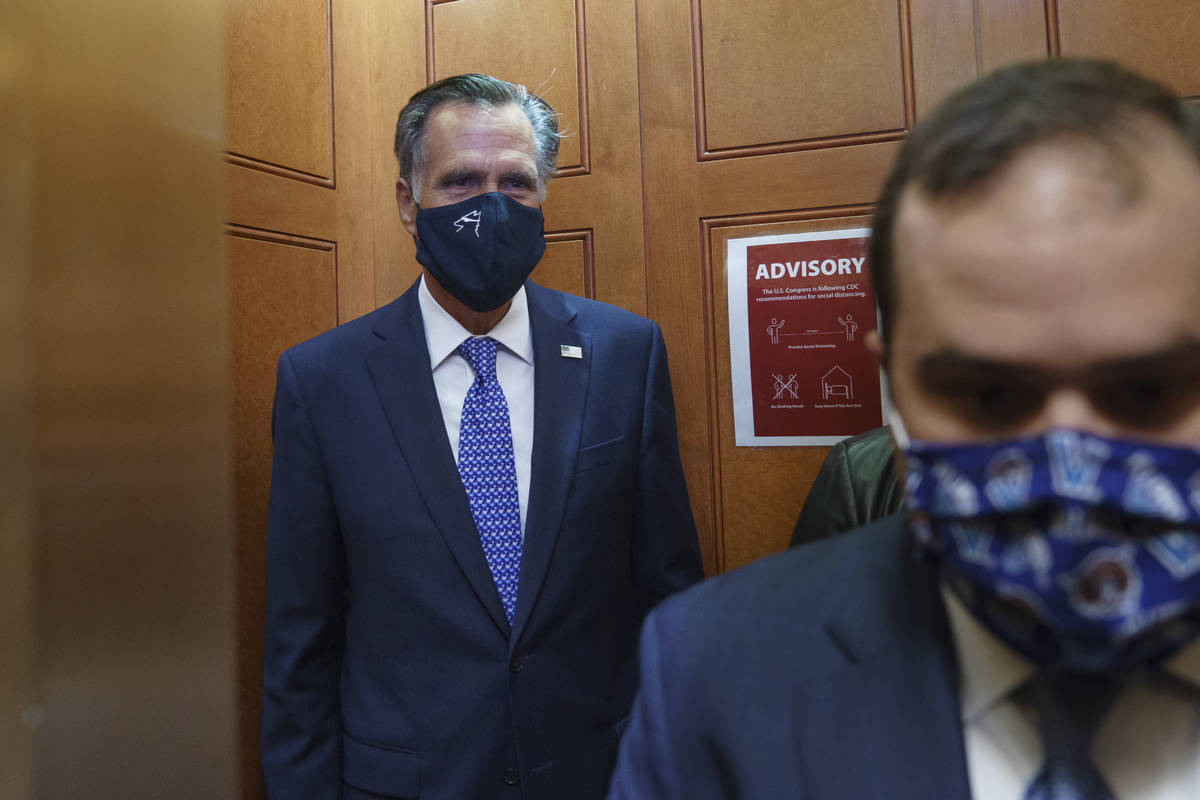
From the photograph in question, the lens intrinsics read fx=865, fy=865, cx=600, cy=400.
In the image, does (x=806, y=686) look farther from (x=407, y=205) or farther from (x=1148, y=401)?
(x=407, y=205)

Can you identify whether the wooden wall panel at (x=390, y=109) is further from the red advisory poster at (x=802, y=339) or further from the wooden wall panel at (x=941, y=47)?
the wooden wall panel at (x=941, y=47)

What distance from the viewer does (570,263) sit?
194 centimetres

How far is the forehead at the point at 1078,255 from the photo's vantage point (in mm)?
574

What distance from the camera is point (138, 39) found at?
115cm

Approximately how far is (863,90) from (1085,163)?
1280mm

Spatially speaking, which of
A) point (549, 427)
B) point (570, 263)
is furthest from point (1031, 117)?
point (570, 263)

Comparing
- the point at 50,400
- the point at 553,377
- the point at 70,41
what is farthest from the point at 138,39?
the point at 553,377

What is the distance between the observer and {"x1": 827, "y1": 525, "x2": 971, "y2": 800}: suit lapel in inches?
25.0

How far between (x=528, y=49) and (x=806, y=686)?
5.44 feet

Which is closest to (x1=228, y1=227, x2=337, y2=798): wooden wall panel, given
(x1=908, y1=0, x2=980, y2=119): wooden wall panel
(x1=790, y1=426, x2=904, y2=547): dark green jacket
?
(x1=790, y1=426, x2=904, y2=547): dark green jacket

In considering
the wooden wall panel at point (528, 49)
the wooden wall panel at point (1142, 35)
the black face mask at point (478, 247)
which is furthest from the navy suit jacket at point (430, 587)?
the wooden wall panel at point (1142, 35)

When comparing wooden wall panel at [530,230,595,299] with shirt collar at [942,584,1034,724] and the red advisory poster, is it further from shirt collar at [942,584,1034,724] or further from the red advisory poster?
shirt collar at [942,584,1034,724]

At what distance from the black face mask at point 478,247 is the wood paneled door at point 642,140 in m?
0.39

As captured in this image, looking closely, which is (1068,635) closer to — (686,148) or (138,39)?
(138,39)
